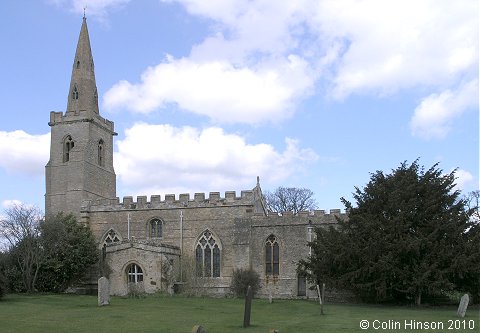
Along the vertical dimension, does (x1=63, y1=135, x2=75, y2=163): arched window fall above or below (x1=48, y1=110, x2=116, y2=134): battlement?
below

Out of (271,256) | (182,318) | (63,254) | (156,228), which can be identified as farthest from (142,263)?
(182,318)

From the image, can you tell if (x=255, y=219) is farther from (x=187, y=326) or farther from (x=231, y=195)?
(x=187, y=326)

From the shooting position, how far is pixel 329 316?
79.3ft

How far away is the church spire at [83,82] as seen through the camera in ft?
160

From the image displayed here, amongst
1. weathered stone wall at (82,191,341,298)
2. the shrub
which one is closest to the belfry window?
weathered stone wall at (82,191,341,298)

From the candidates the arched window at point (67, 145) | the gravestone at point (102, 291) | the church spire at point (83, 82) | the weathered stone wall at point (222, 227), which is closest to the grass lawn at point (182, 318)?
the gravestone at point (102, 291)

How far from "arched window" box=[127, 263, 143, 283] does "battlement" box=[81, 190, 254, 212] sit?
222 inches

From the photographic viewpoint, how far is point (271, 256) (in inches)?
1665

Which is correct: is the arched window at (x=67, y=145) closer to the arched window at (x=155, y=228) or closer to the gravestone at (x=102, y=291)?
the arched window at (x=155, y=228)

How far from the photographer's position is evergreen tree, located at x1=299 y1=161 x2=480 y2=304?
29.9 metres

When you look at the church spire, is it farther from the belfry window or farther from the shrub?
the shrub

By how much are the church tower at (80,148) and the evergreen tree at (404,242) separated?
20.3 meters

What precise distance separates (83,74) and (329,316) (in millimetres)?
31667

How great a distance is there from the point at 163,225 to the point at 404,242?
63.8 ft
